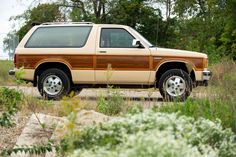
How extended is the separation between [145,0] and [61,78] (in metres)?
28.7

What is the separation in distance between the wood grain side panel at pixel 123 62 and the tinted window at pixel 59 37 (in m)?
0.63

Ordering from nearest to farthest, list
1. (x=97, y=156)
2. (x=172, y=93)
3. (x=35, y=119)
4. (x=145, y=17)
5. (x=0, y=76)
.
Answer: (x=97, y=156), (x=35, y=119), (x=172, y=93), (x=0, y=76), (x=145, y=17)

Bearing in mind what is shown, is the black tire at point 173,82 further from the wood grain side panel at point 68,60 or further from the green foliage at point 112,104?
the green foliage at point 112,104

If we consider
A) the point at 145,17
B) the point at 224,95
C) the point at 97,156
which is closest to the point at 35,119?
the point at 224,95

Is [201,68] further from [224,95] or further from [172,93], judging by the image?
[224,95]

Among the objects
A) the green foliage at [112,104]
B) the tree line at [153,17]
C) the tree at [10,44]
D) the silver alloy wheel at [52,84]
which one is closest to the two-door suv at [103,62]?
the silver alloy wheel at [52,84]

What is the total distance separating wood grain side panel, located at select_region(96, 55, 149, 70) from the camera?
13.6 metres

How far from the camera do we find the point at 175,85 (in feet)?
43.7

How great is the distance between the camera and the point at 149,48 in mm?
13703

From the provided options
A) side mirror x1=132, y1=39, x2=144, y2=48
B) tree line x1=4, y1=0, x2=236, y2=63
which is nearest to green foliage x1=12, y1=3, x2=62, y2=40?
tree line x1=4, y1=0, x2=236, y2=63

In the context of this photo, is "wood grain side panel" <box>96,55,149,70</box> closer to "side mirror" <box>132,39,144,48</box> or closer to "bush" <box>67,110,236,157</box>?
"side mirror" <box>132,39,144,48</box>

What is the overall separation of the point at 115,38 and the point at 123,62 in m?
0.68

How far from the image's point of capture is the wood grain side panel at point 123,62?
13.6 m

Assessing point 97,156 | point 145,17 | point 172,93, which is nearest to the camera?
point 97,156
